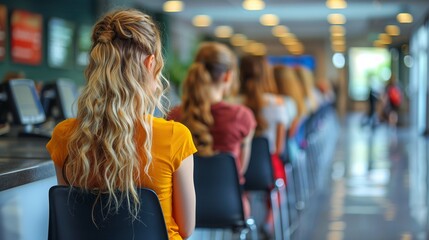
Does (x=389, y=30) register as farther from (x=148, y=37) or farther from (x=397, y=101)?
(x=148, y=37)

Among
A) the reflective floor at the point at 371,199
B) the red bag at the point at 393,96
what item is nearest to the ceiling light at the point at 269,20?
the red bag at the point at 393,96

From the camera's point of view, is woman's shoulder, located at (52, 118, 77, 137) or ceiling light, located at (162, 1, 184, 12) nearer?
woman's shoulder, located at (52, 118, 77, 137)

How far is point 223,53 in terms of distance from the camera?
3520 mm

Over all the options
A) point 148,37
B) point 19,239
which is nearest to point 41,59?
point 19,239

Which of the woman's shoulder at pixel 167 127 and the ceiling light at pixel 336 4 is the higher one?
the ceiling light at pixel 336 4

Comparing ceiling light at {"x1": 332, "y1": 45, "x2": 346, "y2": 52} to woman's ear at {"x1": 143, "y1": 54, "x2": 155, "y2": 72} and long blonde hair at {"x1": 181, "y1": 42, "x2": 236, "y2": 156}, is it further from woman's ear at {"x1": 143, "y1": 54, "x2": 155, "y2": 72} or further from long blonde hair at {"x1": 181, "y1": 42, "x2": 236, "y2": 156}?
woman's ear at {"x1": 143, "y1": 54, "x2": 155, "y2": 72}

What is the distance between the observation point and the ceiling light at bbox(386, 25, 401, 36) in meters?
18.9

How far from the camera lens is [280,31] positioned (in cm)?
2183

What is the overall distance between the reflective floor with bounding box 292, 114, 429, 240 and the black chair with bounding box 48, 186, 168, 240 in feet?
10.9

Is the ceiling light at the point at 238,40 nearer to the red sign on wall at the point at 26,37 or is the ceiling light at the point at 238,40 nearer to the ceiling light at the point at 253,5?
the ceiling light at the point at 253,5

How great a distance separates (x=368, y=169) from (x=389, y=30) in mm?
11497

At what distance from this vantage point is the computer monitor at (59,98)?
4.39m

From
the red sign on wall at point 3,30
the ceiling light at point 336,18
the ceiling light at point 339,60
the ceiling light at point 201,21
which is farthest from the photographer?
the ceiling light at point 339,60

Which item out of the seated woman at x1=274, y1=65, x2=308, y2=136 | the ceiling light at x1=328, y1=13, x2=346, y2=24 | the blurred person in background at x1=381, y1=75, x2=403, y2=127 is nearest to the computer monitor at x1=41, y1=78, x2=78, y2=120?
the seated woman at x1=274, y1=65, x2=308, y2=136
